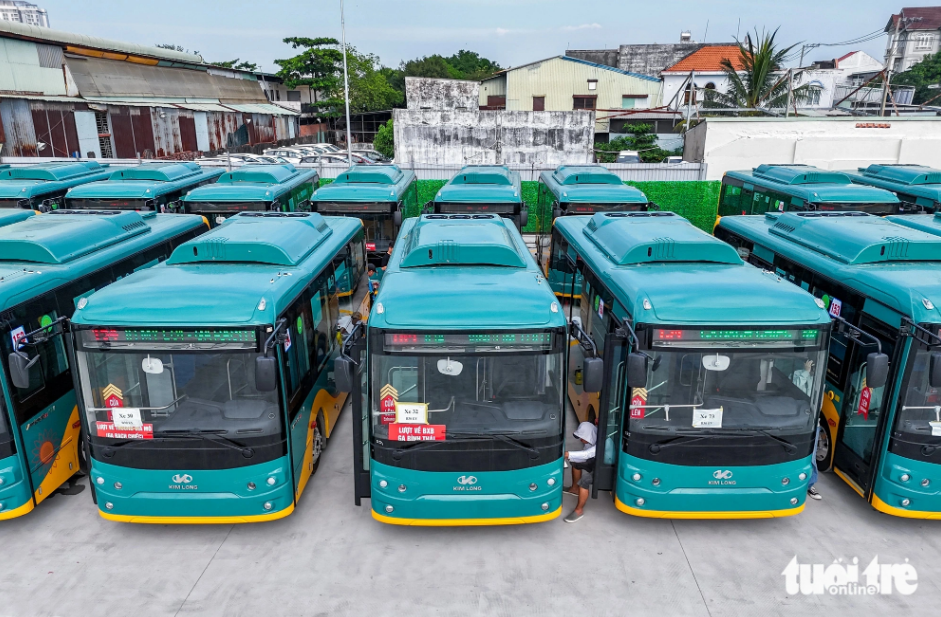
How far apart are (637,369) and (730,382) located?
1.19 meters

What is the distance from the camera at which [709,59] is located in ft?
166

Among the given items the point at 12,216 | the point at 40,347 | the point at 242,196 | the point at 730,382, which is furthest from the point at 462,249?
the point at 12,216

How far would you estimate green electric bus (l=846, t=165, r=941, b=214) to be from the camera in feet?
44.3

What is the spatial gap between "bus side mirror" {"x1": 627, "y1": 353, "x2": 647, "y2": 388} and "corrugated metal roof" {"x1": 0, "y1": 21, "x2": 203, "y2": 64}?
108ft

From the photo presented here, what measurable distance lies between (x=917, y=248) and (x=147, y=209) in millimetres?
13530

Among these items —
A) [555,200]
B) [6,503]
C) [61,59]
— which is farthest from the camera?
[61,59]

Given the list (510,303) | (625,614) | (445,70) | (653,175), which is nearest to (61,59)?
(653,175)

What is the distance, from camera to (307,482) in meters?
7.75

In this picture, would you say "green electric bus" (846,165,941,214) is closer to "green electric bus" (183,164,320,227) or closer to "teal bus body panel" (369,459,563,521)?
"teal bus body panel" (369,459,563,521)

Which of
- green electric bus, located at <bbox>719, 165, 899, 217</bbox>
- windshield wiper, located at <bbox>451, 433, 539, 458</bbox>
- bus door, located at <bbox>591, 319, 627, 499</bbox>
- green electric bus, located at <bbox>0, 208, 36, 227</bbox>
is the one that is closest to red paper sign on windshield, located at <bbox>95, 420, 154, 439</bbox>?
windshield wiper, located at <bbox>451, 433, 539, 458</bbox>

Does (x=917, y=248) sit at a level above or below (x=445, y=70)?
below

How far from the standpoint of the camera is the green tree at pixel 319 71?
54.8 m

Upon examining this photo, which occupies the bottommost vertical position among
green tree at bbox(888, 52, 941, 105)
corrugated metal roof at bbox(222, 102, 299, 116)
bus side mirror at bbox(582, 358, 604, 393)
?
bus side mirror at bbox(582, 358, 604, 393)

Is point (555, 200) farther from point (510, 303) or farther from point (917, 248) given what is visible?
point (510, 303)
